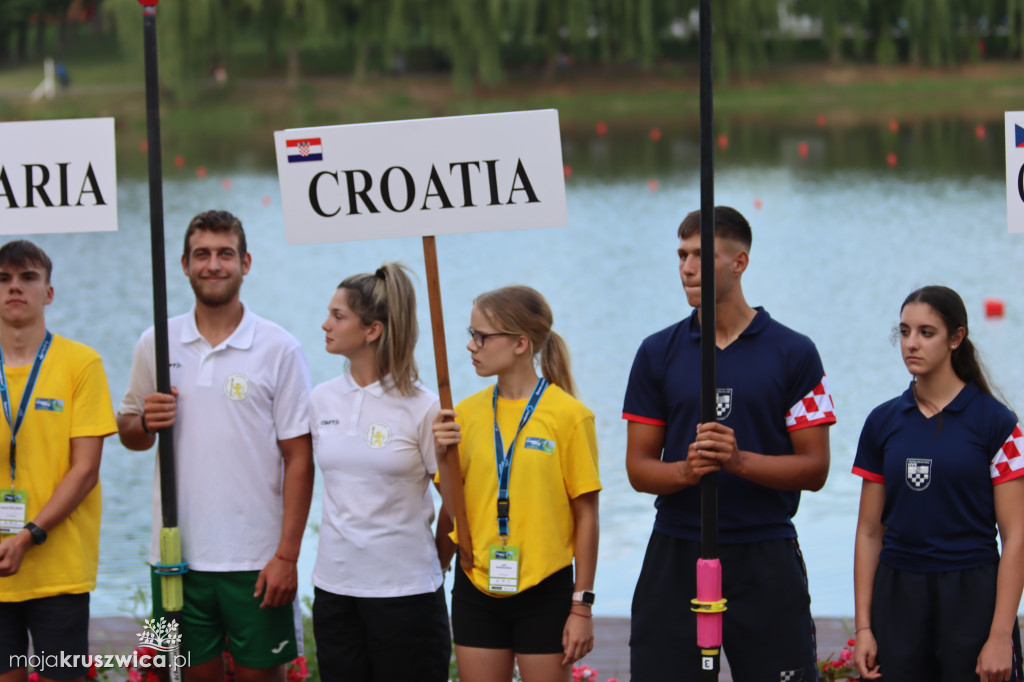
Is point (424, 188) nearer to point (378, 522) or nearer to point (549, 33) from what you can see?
point (378, 522)

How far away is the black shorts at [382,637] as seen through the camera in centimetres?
403

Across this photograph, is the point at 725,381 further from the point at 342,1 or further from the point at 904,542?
the point at 342,1

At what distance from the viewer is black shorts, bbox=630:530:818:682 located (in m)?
3.67

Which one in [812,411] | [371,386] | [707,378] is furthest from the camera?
[371,386]

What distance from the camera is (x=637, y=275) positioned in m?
17.3

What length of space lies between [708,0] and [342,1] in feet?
124

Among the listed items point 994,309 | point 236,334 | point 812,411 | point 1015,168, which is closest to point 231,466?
point 236,334

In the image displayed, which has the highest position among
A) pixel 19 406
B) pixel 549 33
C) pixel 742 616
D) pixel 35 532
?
pixel 549 33

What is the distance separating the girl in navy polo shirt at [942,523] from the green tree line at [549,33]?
31.7 meters

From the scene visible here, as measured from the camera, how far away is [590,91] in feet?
138

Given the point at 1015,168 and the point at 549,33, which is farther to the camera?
the point at 549,33

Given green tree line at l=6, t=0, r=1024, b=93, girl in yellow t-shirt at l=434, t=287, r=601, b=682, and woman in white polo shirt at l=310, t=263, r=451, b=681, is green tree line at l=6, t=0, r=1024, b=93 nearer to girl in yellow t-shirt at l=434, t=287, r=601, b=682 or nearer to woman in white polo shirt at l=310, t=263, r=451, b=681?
woman in white polo shirt at l=310, t=263, r=451, b=681

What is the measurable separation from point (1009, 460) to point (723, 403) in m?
0.75

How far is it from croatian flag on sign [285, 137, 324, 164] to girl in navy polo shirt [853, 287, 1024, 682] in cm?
171
